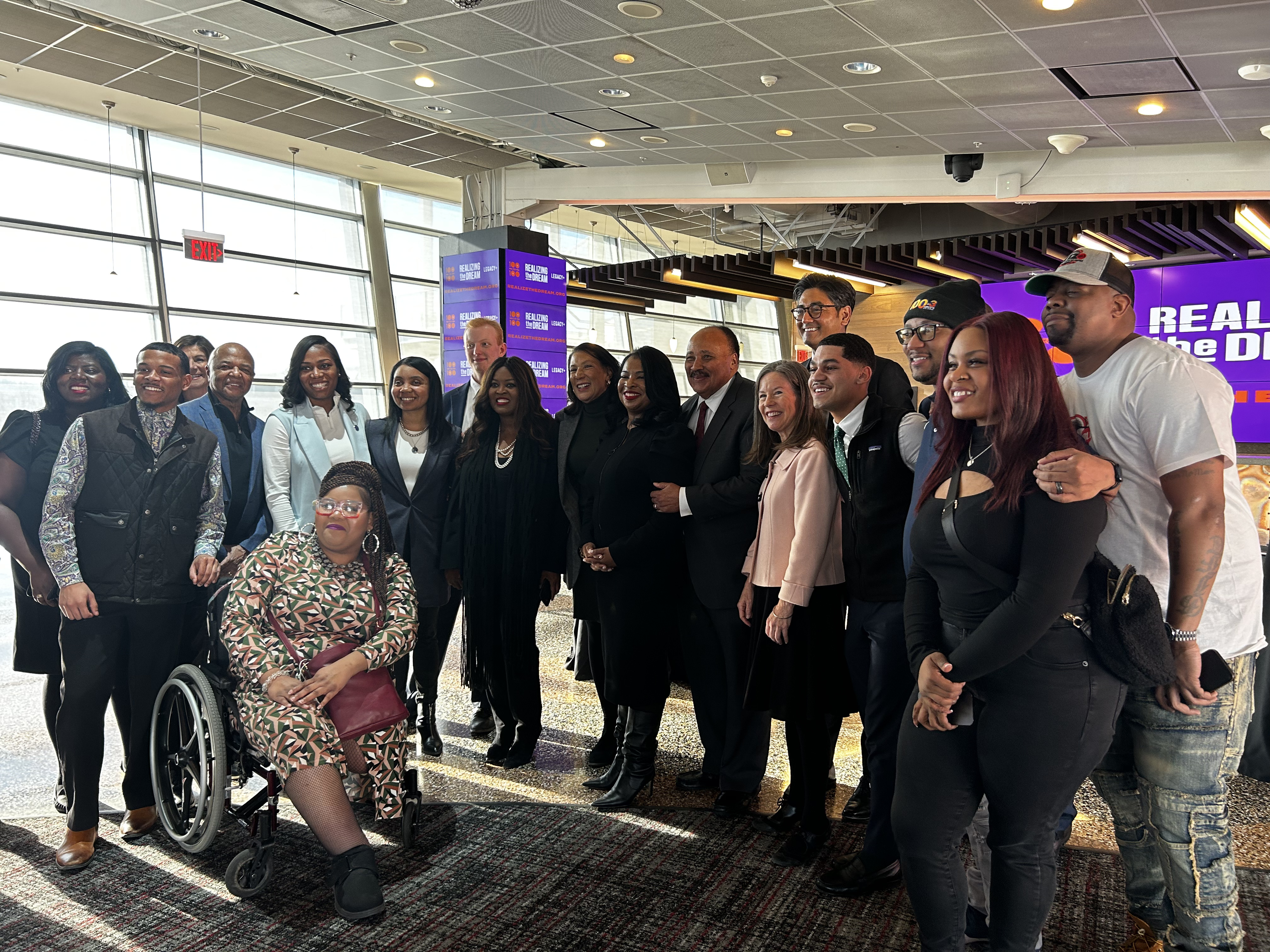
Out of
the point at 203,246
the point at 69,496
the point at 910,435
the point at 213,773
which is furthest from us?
the point at 203,246

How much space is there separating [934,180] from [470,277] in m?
5.05

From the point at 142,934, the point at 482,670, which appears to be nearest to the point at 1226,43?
the point at 482,670

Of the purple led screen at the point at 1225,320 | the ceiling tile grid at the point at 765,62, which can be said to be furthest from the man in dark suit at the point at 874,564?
the purple led screen at the point at 1225,320

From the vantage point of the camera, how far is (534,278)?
417 inches

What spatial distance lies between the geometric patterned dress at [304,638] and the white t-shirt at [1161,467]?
2060mm

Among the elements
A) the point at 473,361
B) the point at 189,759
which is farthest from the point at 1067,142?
the point at 189,759

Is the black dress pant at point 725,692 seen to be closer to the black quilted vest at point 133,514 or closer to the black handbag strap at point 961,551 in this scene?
the black handbag strap at point 961,551

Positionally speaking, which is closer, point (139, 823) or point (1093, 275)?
point (1093, 275)

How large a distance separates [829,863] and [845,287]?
1.83 metres

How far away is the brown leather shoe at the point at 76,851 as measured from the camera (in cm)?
279

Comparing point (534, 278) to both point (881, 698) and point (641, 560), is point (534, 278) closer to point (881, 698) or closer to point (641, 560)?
point (641, 560)

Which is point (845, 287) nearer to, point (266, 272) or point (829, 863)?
point (829, 863)

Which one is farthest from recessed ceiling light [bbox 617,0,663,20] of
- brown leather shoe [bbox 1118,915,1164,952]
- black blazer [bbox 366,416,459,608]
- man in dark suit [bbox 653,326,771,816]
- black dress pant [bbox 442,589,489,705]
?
brown leather shoe [bbox 1118,915,1164,952]

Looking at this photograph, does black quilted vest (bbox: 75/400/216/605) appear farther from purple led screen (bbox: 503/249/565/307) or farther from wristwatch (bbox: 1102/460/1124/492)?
purple led screen (bbox: 503/249/565/307)
